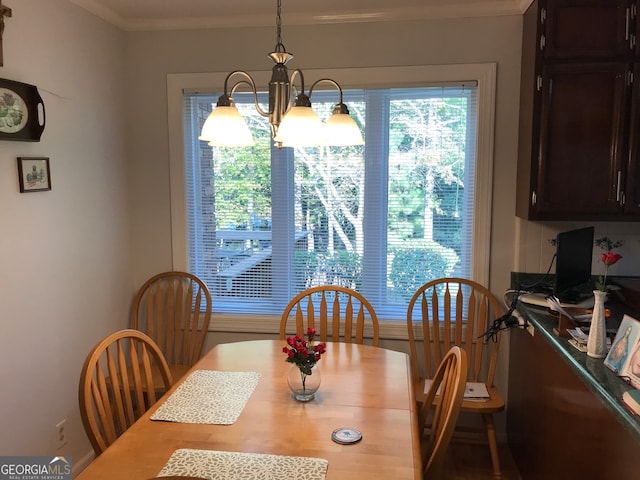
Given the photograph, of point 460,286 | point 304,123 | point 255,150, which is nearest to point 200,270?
point 255,150

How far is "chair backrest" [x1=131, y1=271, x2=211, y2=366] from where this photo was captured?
297 cm

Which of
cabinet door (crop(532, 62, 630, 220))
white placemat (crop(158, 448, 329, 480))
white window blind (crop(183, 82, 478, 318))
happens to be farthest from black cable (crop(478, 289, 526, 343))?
white placemat (crop(158, 448, 329, 480))

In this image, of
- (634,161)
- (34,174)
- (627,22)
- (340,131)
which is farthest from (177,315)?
(627,22)

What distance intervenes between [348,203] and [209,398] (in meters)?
1.51

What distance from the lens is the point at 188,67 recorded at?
9.59 feet

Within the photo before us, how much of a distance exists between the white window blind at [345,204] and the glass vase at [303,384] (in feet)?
4.10

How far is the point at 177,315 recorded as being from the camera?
3.00 metres

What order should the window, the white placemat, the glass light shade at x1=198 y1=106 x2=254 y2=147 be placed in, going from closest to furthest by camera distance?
the white placemat, the glass light shade at x1=198 y1=106 x2=254 y2=147, the window

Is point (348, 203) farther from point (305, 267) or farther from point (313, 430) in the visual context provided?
point (313, 430)

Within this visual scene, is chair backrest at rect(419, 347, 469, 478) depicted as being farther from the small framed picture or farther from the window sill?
the small framed picture

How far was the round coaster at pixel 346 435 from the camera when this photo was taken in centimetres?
149

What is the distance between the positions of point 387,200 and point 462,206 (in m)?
0.43

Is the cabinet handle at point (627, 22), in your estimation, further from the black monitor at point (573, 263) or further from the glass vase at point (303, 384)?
the glass vase at point (303, 384)

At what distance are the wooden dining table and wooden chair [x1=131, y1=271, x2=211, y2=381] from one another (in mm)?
892
